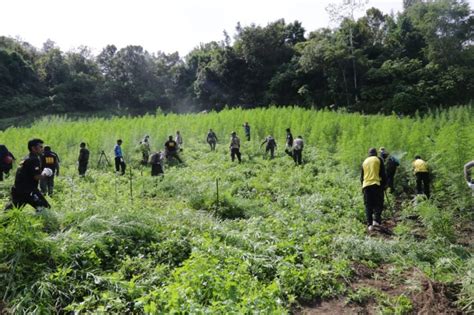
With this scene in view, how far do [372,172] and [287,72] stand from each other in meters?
29.6

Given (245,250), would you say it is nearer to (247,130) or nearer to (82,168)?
(82,168)

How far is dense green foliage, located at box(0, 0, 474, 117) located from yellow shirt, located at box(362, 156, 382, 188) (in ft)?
80.8

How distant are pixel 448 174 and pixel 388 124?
18.2 ft

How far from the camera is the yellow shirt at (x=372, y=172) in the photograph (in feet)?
25.9

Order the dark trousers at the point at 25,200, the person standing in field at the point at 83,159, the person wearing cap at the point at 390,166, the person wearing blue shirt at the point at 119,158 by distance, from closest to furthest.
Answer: the dark trousers at the point at 25,200, the person wearing cap at the point at 390,166, the person standing in field at the point at 83,159, the person wearing blue shirt at the point at 119,158

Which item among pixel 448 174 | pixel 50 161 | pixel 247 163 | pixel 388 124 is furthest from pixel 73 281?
pixel 388 124

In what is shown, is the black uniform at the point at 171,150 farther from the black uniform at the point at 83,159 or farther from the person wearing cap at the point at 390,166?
the person wearing cap at the point at 390,166

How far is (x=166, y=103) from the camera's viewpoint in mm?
46094

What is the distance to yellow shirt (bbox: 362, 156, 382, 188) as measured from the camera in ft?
25.9

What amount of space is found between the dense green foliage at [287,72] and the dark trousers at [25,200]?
29158 mm

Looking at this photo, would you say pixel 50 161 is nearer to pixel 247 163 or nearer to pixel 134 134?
pixel 247 163

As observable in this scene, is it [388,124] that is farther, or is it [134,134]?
[134,134]

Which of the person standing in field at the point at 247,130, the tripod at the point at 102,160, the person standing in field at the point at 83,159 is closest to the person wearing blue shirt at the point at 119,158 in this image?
the person standing in field at the point at 83,159

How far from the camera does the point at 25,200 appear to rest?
20.2 feet
